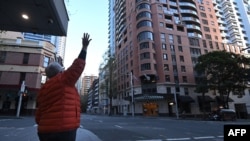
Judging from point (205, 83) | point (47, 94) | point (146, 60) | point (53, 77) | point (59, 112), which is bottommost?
point (59, 112)

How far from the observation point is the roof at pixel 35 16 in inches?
149

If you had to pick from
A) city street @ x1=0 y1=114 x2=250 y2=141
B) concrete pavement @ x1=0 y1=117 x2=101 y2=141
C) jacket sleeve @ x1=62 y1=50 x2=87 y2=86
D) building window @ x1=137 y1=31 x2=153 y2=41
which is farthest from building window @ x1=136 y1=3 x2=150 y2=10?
jacket sleeve @ x1=62 y1=50 x2=87 y2=86

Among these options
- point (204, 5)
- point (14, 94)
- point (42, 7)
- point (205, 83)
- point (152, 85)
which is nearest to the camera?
point (42, 7)

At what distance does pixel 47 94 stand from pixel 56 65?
1.46ft

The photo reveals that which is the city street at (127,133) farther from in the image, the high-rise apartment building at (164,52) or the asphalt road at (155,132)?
the high-rise apartment building at (164,52)

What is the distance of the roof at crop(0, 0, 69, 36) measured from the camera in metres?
3.78

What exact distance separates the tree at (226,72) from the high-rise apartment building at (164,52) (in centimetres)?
751

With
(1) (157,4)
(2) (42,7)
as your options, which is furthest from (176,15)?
(2) (42,7)

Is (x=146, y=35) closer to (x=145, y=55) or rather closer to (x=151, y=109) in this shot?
(x=145, y=55)

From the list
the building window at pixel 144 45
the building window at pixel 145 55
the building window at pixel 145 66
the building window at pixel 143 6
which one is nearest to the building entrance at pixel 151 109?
the building window at pixel 145 66

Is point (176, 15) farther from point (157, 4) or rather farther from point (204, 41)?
point (204, 41)

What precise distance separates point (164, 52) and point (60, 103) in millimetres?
45116

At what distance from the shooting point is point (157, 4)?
167 feet

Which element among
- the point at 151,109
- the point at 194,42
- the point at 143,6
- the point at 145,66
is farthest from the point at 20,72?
the point at 194,42
